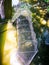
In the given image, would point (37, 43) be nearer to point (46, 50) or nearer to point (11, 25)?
point (46, 50)

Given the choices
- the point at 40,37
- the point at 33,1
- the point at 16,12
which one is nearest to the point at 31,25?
the point at 40,37

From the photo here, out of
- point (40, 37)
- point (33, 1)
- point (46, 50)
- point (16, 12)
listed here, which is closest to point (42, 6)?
point (33, 1)

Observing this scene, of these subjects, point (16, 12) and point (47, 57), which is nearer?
point (47, 57)

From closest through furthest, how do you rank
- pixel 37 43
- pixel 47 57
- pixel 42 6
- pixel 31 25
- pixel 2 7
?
pixel 47 57 → pixel 37 43 → pixel 31 25 → pixel 2 7 → pixel 42 6

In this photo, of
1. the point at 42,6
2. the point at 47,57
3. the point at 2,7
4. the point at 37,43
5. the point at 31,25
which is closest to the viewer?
the point at 47,57

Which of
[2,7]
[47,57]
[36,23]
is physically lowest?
[47,57]

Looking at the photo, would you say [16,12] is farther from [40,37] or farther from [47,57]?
[47,57]

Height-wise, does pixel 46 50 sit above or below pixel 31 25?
below
